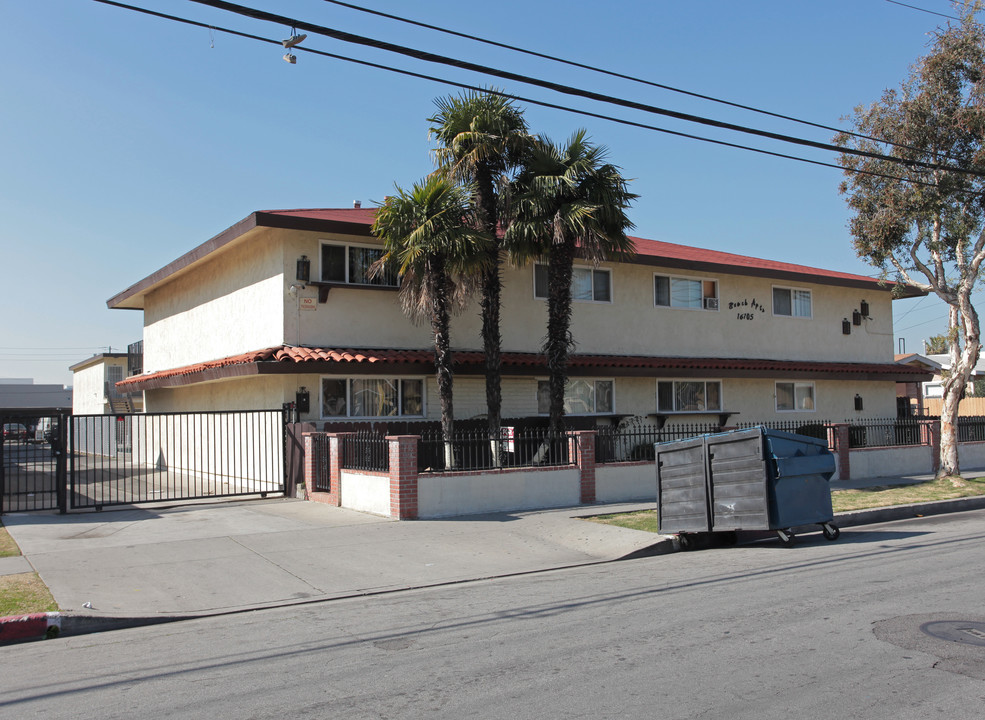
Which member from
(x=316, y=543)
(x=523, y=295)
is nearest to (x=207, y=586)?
(x=316, y=543)

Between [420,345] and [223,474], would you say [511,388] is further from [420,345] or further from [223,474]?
[223,474]

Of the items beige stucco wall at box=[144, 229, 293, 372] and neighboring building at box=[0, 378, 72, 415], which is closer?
beige stucco wall at box=[144, 229, 293, 372]

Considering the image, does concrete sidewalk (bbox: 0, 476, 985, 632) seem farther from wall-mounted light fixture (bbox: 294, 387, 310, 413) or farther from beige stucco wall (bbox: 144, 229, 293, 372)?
beige stucco wall (bbox: 144, 229, 293, 372)

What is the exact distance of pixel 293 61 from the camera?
9750mm

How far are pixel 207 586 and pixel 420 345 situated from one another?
33.2 feet

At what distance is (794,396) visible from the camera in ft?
81.8

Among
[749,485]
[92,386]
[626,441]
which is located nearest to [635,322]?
[626,441]

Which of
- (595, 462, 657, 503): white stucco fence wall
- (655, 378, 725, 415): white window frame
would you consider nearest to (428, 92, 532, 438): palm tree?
(595, 462, 657, 503): white stucco fence wall

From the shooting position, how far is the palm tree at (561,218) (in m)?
16.3

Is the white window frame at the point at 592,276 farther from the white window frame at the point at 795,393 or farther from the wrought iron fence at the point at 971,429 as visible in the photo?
the wrought iron fence at the point at 971,429

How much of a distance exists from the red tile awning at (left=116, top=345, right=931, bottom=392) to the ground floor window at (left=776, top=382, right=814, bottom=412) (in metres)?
0.64

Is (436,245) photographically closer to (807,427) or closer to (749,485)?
(749,485)

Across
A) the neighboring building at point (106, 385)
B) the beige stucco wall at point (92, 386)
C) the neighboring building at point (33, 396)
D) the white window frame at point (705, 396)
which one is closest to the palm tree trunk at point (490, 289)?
the white window frame at point (705, 396)

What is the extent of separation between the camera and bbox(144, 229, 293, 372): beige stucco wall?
1764 cm
